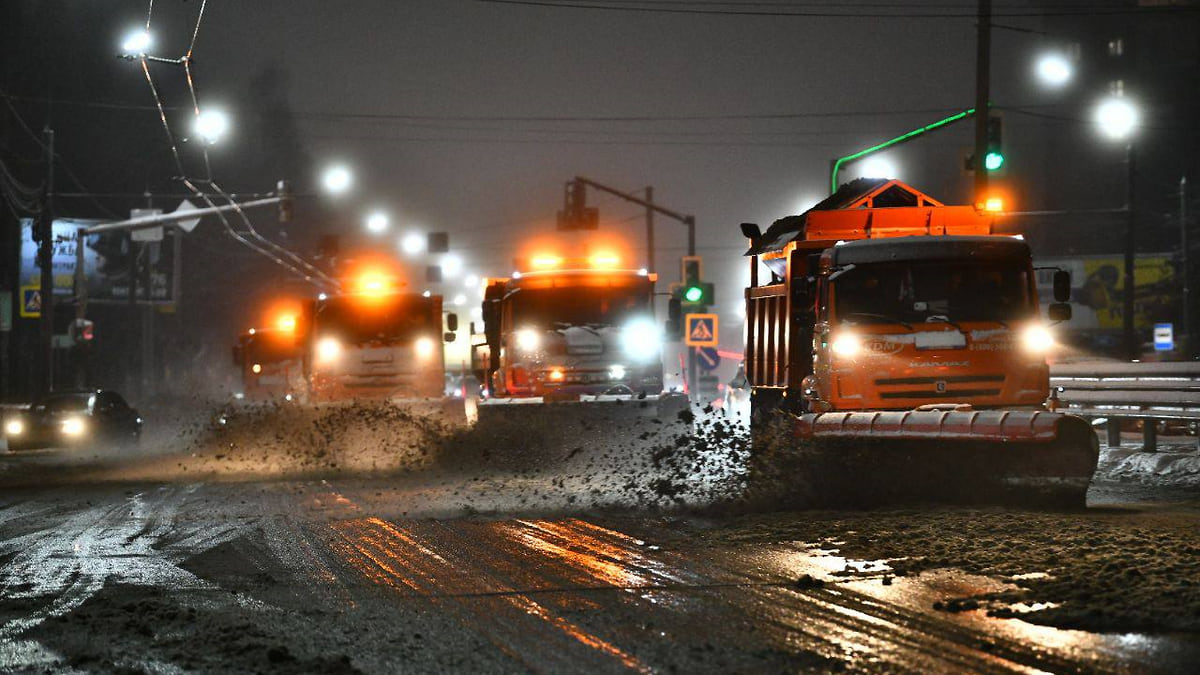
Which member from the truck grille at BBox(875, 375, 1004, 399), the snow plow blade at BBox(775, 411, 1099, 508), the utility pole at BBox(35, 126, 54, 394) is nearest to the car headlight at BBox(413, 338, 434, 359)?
the utility pole at BBox(35, 126, 54, 394)

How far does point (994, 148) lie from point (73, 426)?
20.8m

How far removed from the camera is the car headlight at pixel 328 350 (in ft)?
88.9

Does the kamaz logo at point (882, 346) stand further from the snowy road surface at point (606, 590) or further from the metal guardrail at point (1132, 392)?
the metal guardrail at point (1132, 392)

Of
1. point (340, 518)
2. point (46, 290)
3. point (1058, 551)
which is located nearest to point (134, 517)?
point (340, 518)

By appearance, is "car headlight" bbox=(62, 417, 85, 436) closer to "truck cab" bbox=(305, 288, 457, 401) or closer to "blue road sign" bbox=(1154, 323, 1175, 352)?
"truck cab" bbox=(305, 288, 457, 401)

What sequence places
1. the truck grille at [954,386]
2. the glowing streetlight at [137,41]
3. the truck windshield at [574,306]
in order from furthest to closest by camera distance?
the glowing streetlight at [137,41] < the truck windshield at [574,306] < the truck grille at [954,386]

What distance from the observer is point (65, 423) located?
1266 inches

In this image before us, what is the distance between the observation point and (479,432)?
2086 centimetres

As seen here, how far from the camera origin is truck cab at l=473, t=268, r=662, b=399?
22.1m

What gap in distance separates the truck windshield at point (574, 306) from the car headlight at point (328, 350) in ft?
19.5

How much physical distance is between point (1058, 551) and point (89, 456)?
24289 mm

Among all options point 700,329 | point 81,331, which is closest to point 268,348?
point 81,331

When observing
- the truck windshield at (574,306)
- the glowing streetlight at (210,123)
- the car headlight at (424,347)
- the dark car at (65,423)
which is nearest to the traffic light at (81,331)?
the dark car at (65,423)

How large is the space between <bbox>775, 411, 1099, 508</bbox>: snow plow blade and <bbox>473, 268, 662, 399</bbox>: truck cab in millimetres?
7984
